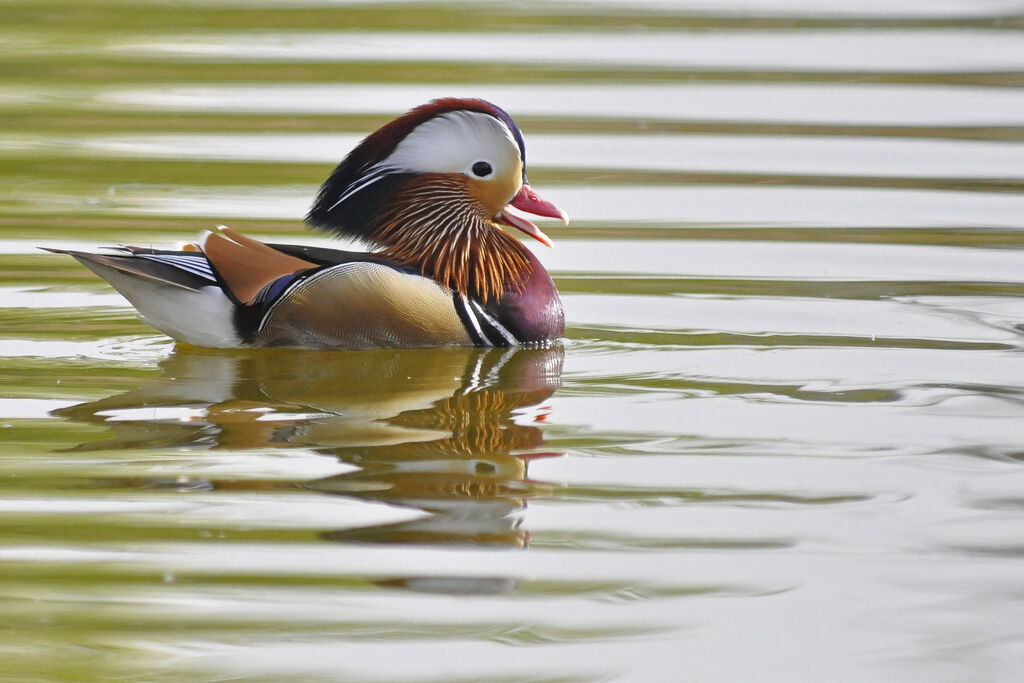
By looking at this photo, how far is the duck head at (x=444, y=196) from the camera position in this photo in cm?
733

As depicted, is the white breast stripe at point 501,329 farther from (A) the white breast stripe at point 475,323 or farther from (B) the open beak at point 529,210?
(B) the open beak at point 529,210

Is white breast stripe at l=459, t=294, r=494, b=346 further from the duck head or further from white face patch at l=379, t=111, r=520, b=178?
white face patch at l=379, t=111, r=520, b=178

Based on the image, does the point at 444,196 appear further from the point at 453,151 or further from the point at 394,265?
the point at 394,265

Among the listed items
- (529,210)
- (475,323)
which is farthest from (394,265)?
(529,210)

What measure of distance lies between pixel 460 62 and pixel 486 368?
5.68 m

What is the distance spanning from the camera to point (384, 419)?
20.2 ft

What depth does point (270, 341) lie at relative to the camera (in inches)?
280

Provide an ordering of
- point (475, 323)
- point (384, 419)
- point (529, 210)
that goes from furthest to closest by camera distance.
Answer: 1. point (529, 210)
2. point (475, 323)
3. point (384, 419)

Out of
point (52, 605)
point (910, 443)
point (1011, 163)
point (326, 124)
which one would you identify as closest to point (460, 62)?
point (326, 124)

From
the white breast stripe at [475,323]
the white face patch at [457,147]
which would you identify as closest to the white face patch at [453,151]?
the white face patch at [457,147]

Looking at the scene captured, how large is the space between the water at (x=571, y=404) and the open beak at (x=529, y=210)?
1.55 ft

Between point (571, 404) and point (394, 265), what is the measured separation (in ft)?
4.14

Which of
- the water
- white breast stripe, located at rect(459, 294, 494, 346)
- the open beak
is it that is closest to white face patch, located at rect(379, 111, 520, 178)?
the open beak

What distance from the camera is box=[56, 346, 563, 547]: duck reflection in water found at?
523 centimetres
